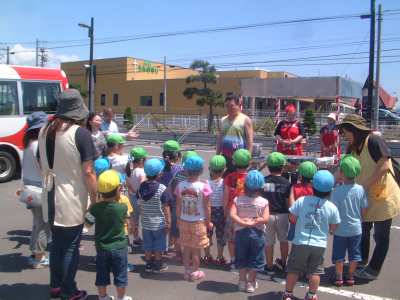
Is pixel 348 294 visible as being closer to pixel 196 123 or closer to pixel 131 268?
pixel 131 268

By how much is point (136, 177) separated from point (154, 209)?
77cm

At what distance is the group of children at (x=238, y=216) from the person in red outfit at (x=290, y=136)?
2.94 m

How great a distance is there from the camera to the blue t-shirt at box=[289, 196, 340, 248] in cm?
402

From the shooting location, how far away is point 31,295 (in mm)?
4332

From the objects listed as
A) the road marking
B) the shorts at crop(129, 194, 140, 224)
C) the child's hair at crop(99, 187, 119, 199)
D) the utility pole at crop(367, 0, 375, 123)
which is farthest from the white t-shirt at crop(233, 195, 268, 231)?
the utility pole at crop(367, 0, 375, 123)

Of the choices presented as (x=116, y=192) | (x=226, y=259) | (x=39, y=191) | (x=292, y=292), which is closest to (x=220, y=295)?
(x=292, y=292)

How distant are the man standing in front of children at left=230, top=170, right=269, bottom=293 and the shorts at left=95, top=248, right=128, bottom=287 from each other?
1.14m

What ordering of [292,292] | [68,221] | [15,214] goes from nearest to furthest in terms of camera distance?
[68,221], [292,292], [15,214]

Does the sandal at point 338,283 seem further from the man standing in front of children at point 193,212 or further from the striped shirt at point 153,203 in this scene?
the striped shirt at point 153,203

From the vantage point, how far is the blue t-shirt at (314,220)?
13.2 ft

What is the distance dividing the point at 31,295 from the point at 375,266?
3647 mm

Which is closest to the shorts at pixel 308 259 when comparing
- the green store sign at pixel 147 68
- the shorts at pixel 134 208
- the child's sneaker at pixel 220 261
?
the child's sneaker at pixel 220 261

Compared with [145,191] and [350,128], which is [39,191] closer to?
[145,191]

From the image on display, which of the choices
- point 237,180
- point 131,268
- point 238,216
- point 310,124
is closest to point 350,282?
point 238,216
